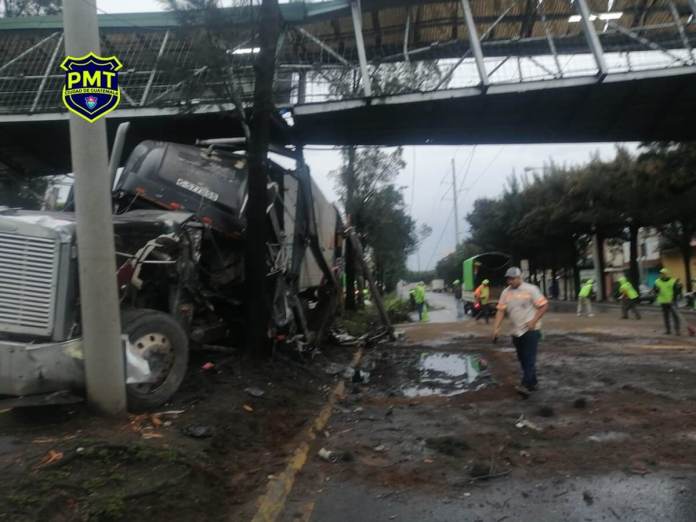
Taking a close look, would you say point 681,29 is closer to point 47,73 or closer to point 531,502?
point 531,502

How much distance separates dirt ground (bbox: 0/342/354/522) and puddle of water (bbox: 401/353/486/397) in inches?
95.5

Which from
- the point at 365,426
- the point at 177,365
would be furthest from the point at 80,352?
the point at 365,426

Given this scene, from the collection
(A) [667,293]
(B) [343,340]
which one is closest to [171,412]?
(B) [343,340]

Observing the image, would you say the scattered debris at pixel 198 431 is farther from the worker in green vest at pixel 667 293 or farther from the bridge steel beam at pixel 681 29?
the bridge steel beam at pixel 681 29

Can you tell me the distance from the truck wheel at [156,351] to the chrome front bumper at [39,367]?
22.4 inches

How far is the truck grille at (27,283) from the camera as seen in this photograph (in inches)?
210

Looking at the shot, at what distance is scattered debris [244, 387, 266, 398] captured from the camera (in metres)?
7.57

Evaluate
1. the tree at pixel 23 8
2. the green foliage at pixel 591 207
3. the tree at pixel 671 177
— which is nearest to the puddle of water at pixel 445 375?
the tree at pixel 671 177

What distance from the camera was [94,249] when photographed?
526cm

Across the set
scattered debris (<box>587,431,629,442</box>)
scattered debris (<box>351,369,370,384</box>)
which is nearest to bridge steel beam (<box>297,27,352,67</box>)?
scattered debris (<box>351,369,370,384</box>)

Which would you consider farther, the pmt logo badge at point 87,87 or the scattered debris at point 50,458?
→ the pmt logo badge at point 87,87

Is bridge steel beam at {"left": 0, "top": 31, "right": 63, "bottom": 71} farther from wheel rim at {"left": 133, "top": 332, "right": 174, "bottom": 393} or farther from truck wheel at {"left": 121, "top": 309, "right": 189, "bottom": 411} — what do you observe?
wheel rim at {"left": 133, "top": 332, "right": 174, "bottom": 393}

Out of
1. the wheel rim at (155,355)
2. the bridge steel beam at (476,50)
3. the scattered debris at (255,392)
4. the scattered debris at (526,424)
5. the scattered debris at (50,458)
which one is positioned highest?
the bridge steel beam at (476,50)

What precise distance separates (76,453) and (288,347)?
6.20m
